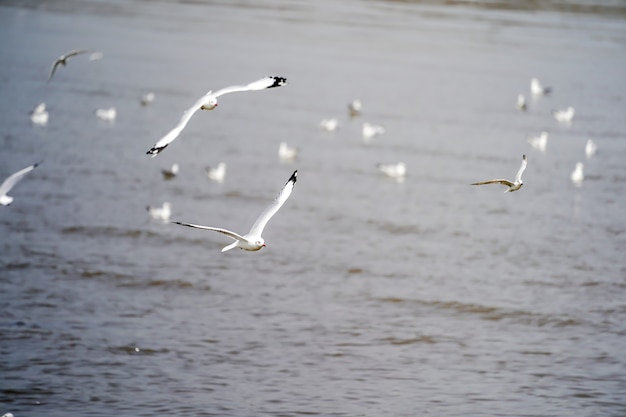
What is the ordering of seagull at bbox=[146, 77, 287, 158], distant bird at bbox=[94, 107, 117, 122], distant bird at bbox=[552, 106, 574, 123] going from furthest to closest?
distant bird at bbox=[552, 106, 574, 123]
distant bird at bbox=[94, 107, 117, 122]
seagull at bbox=[146, 77, 287, 158]

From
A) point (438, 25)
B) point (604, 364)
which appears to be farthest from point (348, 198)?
point (438, 25)

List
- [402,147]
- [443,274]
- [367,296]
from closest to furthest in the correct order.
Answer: [367,296] → [443,274] → [402,147]

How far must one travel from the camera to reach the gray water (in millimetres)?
13086

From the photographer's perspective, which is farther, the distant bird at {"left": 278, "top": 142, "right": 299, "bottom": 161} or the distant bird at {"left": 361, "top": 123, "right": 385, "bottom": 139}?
the distant bird at {"left": 361, "top": 123, "right": 385, "bottom": 139}

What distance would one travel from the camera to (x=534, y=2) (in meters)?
69.4

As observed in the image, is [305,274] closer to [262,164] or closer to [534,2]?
[262,164]

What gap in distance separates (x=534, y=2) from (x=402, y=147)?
45.6 meters

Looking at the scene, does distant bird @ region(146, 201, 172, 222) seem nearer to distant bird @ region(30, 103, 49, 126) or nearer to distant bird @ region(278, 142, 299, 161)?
distant bird @ region(278, 142, 299, 161)

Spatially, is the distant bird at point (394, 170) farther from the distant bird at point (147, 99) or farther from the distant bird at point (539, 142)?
the distant bird at point (147, 99)

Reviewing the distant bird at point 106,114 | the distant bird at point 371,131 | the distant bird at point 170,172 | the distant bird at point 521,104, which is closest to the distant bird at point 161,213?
the distant bird at point 170,172

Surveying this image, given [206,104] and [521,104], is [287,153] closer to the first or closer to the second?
[521,104]

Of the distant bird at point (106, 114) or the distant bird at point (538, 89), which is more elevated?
the distant bird at point (538, 89)

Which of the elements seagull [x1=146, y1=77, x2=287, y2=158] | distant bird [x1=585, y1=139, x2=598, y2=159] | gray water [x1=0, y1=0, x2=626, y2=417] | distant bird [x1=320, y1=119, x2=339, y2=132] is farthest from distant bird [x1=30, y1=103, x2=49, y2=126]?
seagull [x1=146, y1=77, x2=287, y2=158]

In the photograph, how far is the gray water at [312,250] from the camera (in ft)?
42.9
